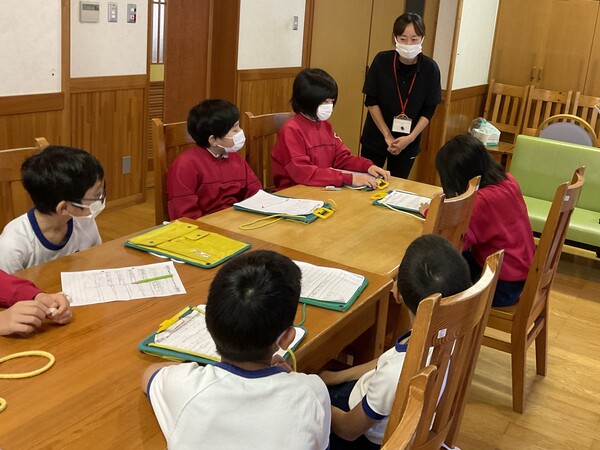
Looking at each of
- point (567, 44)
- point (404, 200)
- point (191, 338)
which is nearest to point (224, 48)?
point (404, 200)

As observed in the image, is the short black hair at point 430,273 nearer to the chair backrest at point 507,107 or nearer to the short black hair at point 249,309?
the short black hair at point 249,309

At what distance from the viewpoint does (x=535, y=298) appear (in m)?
2.45

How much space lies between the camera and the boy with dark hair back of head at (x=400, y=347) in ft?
4.54

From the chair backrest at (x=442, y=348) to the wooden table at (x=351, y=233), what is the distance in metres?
0.57

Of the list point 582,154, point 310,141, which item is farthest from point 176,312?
point 582,154

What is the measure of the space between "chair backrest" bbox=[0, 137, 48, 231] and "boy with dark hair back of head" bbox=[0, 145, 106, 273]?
0.17 metres

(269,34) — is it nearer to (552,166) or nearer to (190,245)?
(552,166)

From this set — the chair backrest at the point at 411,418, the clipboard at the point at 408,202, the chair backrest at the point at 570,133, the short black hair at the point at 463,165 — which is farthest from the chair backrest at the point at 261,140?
the chair backrest at the point at 570,133

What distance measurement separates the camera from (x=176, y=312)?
5.17ft

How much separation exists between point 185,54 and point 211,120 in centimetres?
269

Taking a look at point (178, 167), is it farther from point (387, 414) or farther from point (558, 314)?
point (558, 314)

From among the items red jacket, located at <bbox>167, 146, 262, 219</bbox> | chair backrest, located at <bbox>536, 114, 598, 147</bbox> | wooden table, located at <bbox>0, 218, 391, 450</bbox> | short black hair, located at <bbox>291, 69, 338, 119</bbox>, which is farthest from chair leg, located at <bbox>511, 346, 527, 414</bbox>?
chair backrest, located at <bbox>536, 114, 598, 147</bbox>

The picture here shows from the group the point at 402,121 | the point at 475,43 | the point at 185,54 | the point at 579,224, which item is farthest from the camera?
the point at 475,43

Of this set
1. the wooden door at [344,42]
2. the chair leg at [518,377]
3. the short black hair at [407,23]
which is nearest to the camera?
the chair leg at [518,377]
